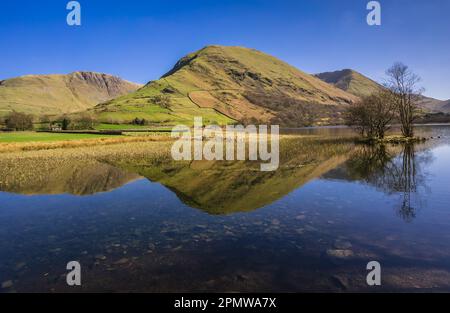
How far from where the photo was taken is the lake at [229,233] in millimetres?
9734

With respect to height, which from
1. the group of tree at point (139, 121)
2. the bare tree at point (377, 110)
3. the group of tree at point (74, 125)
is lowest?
the bare tree at point (377, 110)

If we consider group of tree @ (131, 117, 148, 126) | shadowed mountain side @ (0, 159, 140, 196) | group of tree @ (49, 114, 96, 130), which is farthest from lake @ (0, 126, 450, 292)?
group of tree @ (131, 117, 148, 126)

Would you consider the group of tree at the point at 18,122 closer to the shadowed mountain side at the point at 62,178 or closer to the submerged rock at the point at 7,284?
the shadowed mountain side at the point at 62,178

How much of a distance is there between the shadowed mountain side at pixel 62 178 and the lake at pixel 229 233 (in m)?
0.29

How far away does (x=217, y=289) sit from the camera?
30.0 feet

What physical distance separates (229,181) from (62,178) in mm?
15330

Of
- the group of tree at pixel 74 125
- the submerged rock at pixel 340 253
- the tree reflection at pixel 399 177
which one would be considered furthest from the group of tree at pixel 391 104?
the group of tree at pixel 74 125

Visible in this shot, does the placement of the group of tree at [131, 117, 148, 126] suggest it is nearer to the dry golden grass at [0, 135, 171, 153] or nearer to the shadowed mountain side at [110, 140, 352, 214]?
the dry golden grass at [0, 135, 171, 153]

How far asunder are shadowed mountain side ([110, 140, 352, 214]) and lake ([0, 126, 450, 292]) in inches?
6.7

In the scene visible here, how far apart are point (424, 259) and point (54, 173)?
3156 cm

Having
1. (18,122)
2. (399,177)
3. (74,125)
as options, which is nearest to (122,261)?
(399,177)
